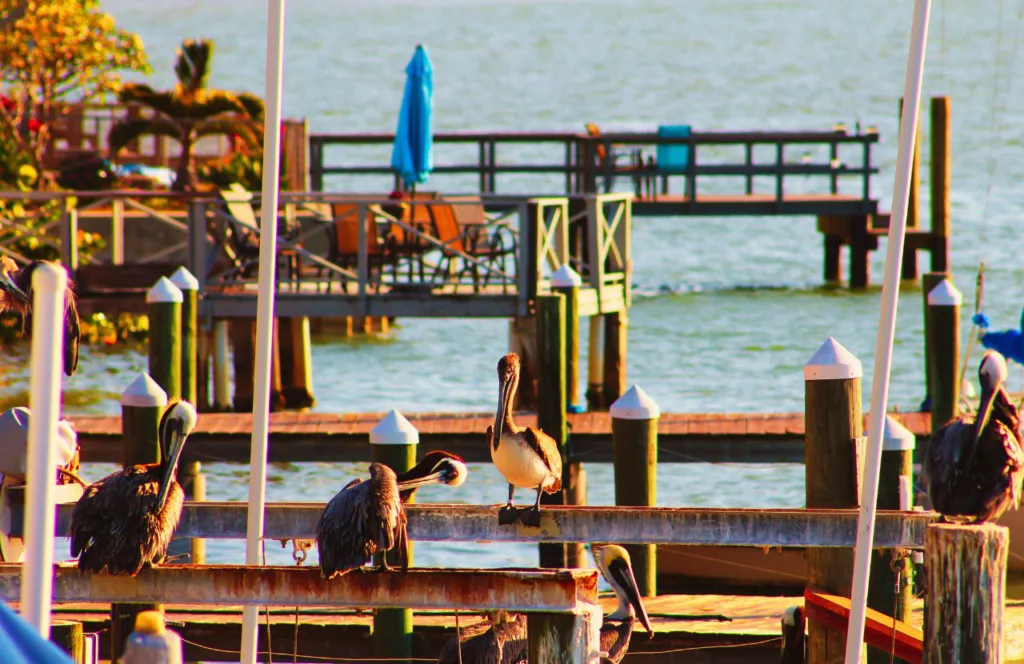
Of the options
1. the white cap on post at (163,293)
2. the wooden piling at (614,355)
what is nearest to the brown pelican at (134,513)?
the white cap on post at (163,293)

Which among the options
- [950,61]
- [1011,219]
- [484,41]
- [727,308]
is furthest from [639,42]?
[727,308]

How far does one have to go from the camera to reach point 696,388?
930 inches

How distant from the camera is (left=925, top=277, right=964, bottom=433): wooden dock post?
1254cm

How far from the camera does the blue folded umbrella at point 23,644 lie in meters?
3.47

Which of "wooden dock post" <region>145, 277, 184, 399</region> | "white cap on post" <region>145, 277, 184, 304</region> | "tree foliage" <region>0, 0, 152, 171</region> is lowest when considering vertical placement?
"wooden dock post" <region>145, 277, 184, 399</region>

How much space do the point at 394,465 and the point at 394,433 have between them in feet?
0.57

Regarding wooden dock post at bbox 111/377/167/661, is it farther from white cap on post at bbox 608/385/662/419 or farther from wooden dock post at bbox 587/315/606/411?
wooden dock post at bbox 587/315/606/411

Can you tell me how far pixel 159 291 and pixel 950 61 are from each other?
408 feet

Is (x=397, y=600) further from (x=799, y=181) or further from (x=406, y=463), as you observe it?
(x=799, y=181)

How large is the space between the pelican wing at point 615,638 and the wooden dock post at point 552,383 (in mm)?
3543

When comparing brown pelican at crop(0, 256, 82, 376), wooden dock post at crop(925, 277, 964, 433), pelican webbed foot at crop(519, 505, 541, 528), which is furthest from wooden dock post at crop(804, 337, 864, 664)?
wooden dock post at crop(925, 277, 964, 433)

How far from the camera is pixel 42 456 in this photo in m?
3.65

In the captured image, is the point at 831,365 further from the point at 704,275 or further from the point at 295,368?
the point at 704,275

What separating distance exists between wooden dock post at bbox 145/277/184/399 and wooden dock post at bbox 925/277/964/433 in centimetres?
559
